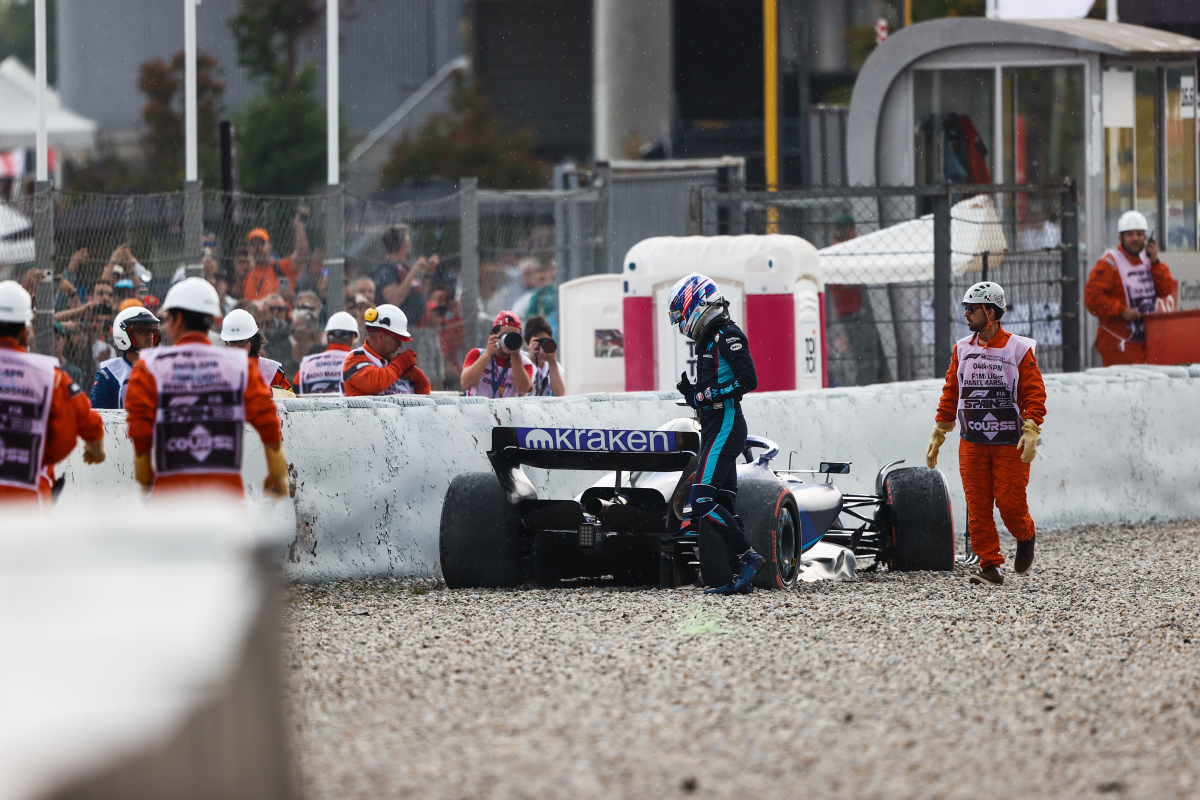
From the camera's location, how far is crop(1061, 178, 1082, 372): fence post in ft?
48.1

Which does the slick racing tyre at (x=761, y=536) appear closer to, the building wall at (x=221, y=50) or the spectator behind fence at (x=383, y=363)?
the spectator behind fence at (x=383, y=363)

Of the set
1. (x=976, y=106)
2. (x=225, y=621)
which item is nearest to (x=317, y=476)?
(x=225, y=621)

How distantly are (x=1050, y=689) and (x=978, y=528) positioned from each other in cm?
360

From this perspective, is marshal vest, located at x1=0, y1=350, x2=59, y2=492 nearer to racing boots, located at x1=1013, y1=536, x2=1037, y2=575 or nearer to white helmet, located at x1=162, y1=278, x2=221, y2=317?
white helmet, located at x1=162, y1=278, x2=221, y2=317

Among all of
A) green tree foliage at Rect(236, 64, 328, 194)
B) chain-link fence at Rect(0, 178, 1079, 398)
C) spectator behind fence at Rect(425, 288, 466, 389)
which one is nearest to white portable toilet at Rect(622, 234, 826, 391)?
chain-link fence at Rect(0, 178, 1079, 398)

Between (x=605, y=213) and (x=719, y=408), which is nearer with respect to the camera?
(x=719, y=408)

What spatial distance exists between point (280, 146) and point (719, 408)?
3347cm

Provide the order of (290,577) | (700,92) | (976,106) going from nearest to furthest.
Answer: (290,577)
(976,106)
(700,92)

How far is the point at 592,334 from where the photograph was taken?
1500cm

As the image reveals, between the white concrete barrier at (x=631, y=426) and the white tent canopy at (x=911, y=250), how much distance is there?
5.70 feet

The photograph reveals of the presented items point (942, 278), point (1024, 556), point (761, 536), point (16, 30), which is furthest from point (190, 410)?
point (16, 30)

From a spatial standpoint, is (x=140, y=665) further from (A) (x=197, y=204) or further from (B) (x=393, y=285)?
(B) (x=393, y=285)

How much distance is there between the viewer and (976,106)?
1795 cm

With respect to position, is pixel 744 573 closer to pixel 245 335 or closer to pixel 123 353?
pixel 245 335
